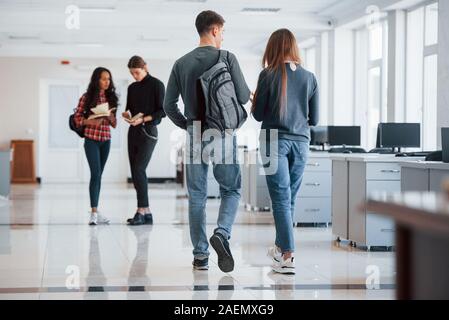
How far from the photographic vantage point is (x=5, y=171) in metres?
11.9

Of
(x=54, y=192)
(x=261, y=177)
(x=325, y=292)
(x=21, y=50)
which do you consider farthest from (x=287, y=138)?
(x=21, y=50)

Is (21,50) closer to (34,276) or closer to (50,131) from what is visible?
(50,131)

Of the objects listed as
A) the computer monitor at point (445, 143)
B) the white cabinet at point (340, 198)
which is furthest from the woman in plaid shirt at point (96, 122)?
the computer monitor at point (445, 143)

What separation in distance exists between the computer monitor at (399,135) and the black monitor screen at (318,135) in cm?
194

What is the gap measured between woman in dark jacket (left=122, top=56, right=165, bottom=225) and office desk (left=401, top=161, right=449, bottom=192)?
274cm

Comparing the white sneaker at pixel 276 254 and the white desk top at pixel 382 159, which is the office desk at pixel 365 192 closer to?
the white desk top at pixel 382 159

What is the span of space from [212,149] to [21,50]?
45.5 feet

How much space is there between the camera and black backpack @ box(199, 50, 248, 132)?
484 centimetres

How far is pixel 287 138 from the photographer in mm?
4918

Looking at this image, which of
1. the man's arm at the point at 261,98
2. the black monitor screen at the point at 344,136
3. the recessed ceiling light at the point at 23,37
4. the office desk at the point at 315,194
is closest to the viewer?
the man's arm at the point at 261,98

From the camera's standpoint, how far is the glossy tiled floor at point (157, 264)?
4.32 meters

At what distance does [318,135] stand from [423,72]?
5.15 feet

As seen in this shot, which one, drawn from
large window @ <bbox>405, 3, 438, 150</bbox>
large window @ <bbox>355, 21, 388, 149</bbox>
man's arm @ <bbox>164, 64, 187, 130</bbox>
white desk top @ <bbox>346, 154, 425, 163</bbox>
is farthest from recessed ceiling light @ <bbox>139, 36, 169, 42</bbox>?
man's arm @ <bbox>164, 64, 187, 130</bbox>
